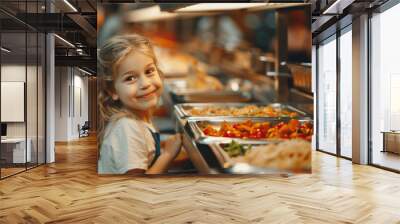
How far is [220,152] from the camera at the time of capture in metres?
6.27

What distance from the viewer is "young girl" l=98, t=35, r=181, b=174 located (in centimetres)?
625

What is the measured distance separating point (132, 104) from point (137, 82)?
0.36 metres

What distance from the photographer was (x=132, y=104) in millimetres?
6262

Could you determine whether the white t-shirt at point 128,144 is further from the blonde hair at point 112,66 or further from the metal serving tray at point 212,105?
the metal serving tray at point 212,105

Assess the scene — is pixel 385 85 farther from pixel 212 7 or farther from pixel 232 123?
pixel 212 7

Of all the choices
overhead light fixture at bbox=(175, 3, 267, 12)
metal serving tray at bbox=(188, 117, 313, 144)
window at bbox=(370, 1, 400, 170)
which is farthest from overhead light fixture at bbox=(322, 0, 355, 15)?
metal serving tray at bbox=(188, 117, 313, 144)

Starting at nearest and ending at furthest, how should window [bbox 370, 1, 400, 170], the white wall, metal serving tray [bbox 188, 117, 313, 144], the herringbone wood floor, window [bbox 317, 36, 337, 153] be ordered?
1. the herringbone wood floor
2. metal serving tray [bbox 188, 117, 313, 144]
3. window [bbox 370, 1, 400, 170]
4. window [bbox 317, 36, 337, 153]
5. the white wall

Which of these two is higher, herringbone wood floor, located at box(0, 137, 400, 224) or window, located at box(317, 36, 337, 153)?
window, located at box(317, 36, 337, 153)

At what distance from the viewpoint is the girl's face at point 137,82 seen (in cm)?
623

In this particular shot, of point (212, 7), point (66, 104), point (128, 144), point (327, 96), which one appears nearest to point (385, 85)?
point (327, 96)

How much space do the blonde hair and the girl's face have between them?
0.22 ft

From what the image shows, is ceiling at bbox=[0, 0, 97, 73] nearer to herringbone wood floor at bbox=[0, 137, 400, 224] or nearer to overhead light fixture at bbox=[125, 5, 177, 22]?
overhead light fixture at bbox=[125, 5, 177, 22]

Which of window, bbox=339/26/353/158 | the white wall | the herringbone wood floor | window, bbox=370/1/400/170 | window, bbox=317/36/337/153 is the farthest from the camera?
the white wall

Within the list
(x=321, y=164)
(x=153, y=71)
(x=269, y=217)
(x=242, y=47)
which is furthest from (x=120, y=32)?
(x=321, y=164)
